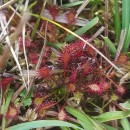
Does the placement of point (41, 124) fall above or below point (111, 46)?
below

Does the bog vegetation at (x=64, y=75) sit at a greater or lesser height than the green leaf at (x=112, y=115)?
greater

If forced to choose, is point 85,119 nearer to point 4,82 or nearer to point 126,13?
point 4,82

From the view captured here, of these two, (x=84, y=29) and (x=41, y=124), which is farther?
(x=84, y=29)

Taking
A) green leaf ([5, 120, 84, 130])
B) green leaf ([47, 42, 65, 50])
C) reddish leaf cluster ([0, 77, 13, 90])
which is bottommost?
green leaf ([5, 120, 84, 130])

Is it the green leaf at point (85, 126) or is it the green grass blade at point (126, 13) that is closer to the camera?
the green leaf at point (85, 126)

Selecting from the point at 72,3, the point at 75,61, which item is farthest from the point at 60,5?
the point at 75,61

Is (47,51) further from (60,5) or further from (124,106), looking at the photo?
(124,106)

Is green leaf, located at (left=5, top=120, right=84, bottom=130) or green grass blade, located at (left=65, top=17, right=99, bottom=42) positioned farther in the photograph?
green grass blade, located at (left=65, top=17, right=99, bottom=42)

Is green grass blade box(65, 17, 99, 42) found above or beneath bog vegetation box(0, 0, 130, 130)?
above

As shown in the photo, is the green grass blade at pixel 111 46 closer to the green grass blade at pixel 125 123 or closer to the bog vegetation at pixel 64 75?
the bog vegetation at pixel 64 75

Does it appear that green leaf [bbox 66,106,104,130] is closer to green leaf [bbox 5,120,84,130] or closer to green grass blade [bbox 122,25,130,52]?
green leaf [bbox 5,120,84,130]

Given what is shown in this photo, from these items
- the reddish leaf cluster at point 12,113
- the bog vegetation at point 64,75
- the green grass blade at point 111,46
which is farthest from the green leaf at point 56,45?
the reddish leaf cluster at point 12,113

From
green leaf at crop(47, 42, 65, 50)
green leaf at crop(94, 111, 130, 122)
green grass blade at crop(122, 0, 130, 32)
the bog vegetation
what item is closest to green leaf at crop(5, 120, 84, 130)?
the bog vegetation

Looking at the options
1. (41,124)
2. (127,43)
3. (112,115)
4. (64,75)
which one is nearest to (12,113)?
(41,124)
